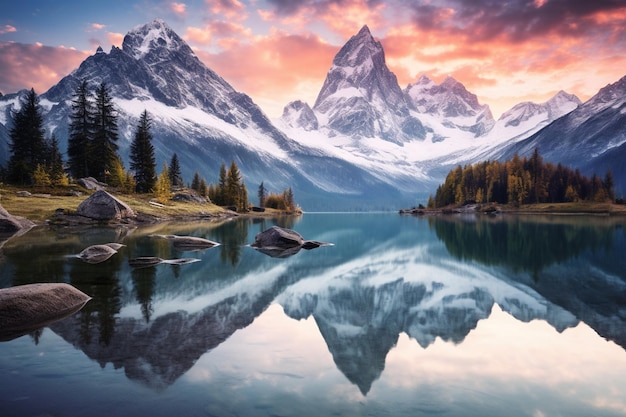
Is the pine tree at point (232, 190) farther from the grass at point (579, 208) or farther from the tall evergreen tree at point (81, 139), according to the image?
the grass at point (579, 208)

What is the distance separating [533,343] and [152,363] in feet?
47.0

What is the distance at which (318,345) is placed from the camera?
1591 centimetres

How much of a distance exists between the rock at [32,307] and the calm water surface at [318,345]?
0.84 metres

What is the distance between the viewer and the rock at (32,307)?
15.8 m

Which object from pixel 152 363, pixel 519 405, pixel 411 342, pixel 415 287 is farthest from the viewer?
pixel 415 287

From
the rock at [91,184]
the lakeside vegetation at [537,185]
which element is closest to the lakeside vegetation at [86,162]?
the rock at [91,184]

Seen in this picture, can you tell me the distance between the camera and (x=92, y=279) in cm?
2570

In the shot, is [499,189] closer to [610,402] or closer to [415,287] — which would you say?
[415,287]

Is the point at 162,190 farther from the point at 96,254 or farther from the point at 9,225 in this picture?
the point at 96,254

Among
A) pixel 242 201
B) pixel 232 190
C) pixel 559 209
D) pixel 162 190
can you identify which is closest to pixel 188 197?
pixel 162 190

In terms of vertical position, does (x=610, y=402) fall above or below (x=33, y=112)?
below

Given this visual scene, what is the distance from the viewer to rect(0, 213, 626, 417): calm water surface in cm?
1084

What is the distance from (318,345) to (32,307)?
11997 millimetres

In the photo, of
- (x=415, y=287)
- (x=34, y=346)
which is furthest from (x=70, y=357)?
(x=415, y=287)
